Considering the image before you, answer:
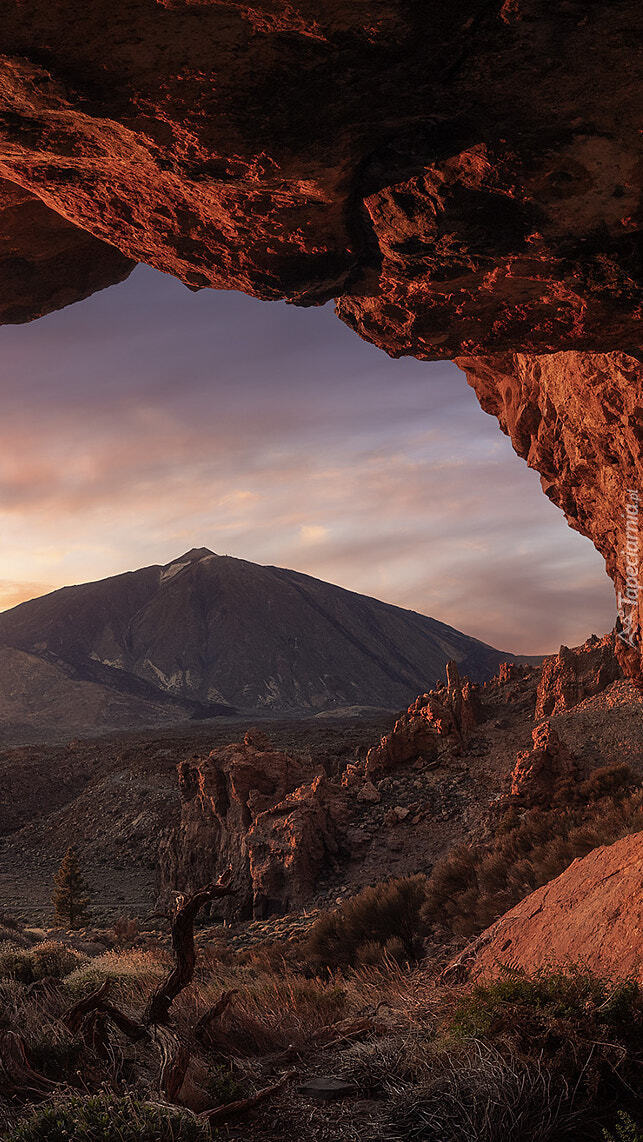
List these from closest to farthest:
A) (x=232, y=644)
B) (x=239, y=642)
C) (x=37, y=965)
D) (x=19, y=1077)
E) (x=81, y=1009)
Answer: (x=19, y=1077)
(x=81, y=1009)
(x=37, y=965)
(x=232, y=644)
(x=239, y=642)

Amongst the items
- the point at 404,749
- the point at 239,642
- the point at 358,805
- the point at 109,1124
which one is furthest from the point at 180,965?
the point at 239,642

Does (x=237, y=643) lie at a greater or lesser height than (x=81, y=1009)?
greater

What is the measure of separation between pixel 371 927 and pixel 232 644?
15144 cm

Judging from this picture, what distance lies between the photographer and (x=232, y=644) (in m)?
160

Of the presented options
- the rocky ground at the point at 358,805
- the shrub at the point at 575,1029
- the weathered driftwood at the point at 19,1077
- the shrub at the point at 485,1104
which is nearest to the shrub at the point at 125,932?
the rocky ground at the point at 358,805

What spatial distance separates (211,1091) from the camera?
4395 mm

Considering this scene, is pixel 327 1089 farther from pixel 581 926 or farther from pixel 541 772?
pixel 541 772

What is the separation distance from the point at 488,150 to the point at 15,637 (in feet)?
578

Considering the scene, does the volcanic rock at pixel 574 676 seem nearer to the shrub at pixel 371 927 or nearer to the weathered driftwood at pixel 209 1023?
the shrub at pixel 371 927

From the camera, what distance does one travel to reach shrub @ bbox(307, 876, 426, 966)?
10.4 m

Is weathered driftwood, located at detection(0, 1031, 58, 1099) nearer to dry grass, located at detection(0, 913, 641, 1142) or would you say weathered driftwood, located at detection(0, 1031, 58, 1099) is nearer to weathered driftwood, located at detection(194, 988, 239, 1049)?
dry grass, located at detection(0, 913, 641, 1142)

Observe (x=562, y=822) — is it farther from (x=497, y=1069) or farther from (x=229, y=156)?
(x=229, y=156)

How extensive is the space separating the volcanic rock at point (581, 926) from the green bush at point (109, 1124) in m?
3.41

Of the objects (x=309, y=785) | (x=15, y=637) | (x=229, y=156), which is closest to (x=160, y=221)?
(x=229, y=156)
